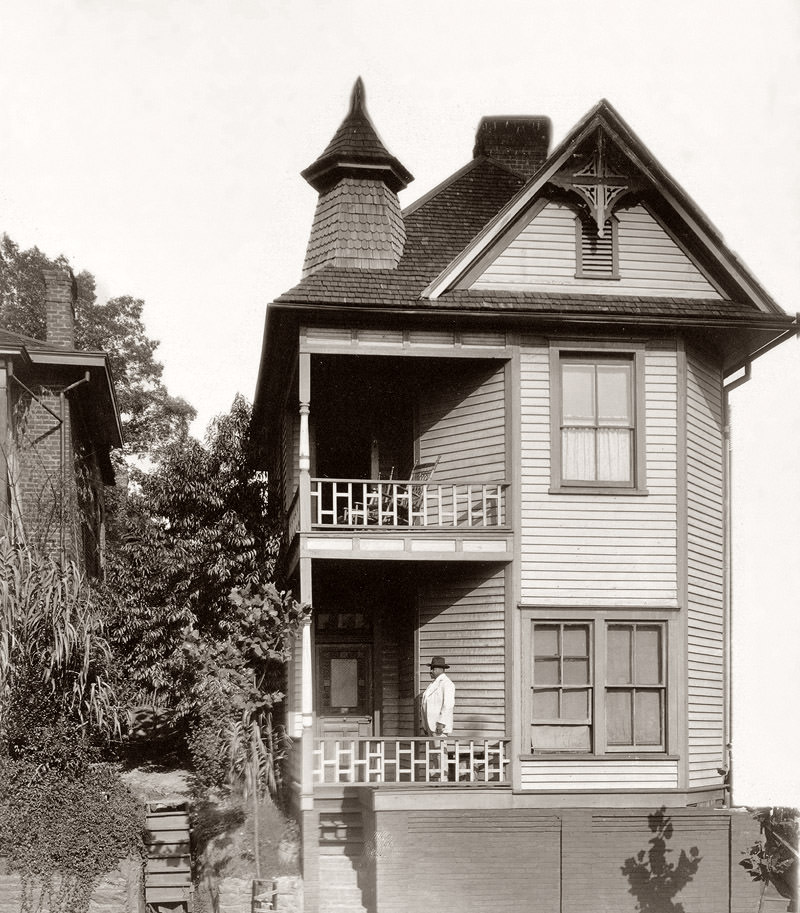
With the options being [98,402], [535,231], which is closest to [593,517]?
[535,231]

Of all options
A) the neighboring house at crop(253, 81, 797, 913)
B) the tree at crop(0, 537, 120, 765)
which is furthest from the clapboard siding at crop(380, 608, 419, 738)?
the tree at crop(0, 537, 120, 765)

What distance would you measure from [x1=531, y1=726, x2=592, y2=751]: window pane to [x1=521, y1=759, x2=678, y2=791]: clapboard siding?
21cm

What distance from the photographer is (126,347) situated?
4162 cm

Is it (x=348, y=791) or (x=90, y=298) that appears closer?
(x=348, y=791)

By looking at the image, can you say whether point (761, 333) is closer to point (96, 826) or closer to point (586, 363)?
point (586, 363)

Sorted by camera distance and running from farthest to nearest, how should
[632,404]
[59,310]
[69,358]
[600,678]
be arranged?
[59,310], [69,358], [632,404], [600,678]

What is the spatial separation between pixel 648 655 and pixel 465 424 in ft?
14.1

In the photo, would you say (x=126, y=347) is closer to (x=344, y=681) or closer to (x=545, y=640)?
(x=344, y=681)

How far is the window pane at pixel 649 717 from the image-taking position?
16922 millimetres

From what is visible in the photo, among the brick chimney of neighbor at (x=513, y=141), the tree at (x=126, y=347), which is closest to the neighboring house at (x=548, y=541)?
the brick chimney of neighbor at (x=513, y=141)

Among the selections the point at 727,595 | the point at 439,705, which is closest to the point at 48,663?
the point at 439,705

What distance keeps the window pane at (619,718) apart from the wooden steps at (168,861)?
6078 millimetres

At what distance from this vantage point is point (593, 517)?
17203mm

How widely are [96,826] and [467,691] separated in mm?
5416
